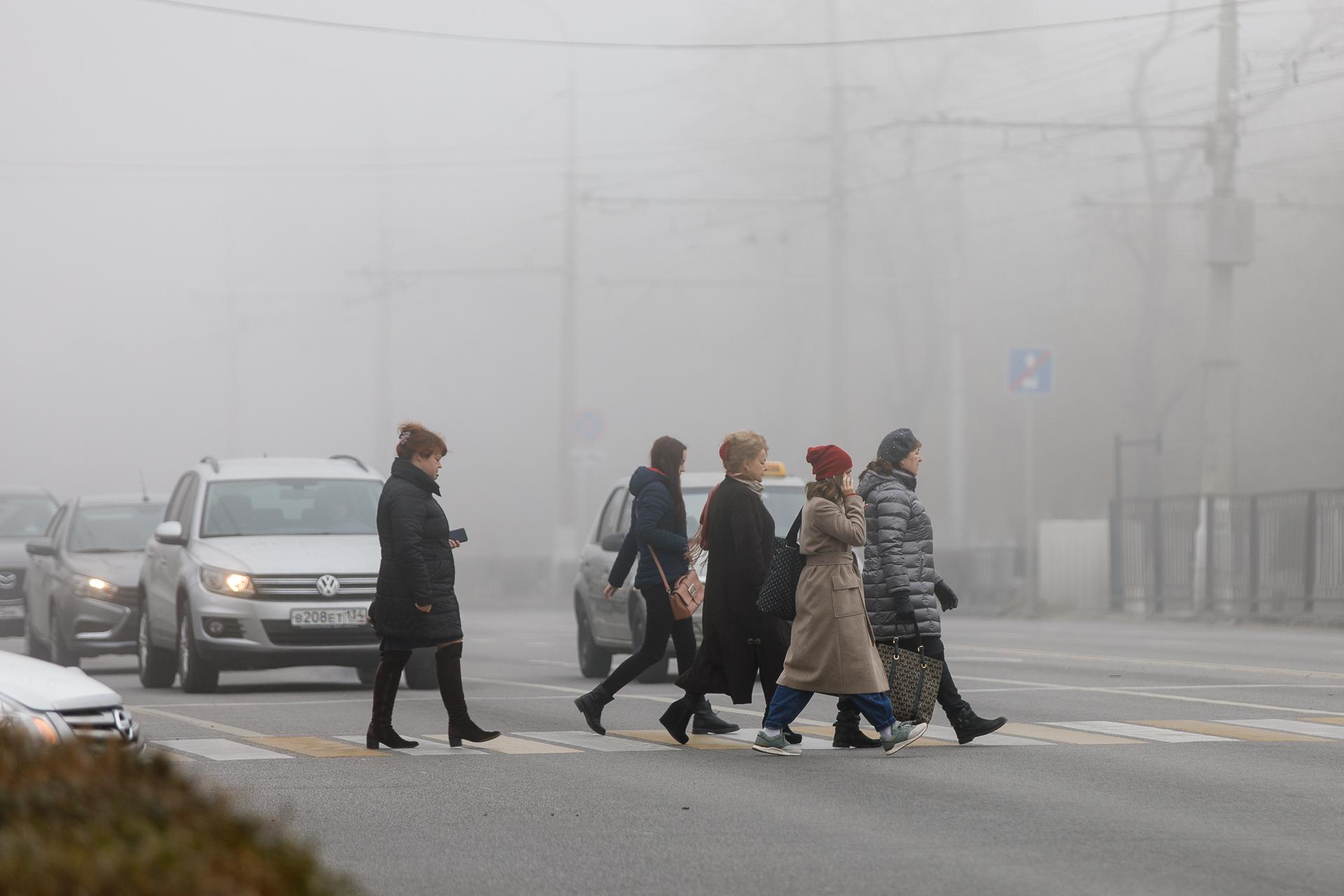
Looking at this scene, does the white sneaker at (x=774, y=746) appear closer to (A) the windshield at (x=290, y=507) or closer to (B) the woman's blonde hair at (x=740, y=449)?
(B) the woman's blonde hair at (x=740, y=449)

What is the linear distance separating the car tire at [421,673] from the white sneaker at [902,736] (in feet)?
19.8

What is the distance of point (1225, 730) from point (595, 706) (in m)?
3.49

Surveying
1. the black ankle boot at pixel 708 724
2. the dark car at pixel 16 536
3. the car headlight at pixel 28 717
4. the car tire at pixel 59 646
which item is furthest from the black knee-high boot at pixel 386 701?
the dark car at pixel 16 536

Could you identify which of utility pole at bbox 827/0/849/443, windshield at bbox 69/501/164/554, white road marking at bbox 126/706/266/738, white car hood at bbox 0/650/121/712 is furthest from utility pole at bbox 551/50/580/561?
white car hood at bbox 0/650/121/712

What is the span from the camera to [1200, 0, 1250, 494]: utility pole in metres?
32.7

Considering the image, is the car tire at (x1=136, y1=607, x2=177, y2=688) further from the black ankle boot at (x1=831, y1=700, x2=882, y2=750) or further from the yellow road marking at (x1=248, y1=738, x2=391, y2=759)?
the black ankle boot at (x1=831, y1=700, x2=882, y2=750)

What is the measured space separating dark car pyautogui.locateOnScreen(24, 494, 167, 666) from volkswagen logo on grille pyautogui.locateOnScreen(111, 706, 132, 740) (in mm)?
10776

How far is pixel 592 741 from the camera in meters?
12.2

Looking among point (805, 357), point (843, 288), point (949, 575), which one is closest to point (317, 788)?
point (949, 575)

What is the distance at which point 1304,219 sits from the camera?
5034cm

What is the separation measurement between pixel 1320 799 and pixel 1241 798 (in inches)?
12.4

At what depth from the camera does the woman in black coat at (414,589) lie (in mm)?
11570

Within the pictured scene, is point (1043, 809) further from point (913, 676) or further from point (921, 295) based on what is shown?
point (921, 295)

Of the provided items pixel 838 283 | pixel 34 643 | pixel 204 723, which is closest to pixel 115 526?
pixel 34 643
